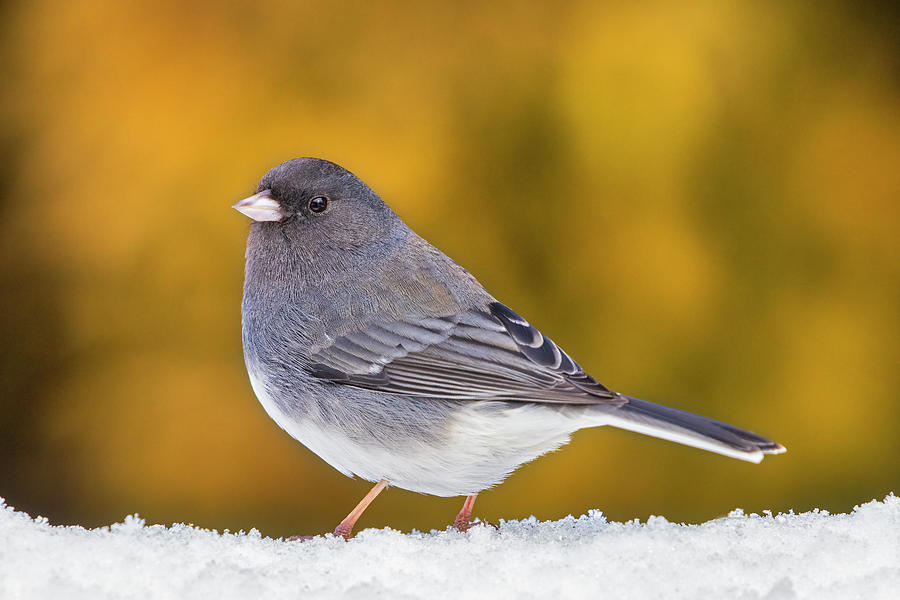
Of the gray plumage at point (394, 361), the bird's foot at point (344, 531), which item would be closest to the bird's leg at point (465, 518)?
the gray plumage at point (394, 361)

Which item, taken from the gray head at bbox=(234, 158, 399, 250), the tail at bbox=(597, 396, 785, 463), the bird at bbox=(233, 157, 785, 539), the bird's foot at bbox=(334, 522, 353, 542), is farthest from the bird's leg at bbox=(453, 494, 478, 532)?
the gray head at bbox=(234, 158, 399, 250)

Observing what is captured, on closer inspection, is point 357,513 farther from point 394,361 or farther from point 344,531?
point 394,361

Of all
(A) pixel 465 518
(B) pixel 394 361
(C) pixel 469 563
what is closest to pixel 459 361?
(B) pixel 394 361

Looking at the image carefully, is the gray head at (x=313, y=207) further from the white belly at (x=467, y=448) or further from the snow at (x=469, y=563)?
the snow at (x=469, y=563)

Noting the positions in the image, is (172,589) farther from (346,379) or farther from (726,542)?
(726,542)

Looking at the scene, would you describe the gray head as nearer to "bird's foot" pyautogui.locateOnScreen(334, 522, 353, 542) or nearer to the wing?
the wing

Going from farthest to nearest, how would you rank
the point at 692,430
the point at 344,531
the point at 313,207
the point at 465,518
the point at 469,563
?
the point at 313,207, the point at 465,518, the point at 344,531, the point at 692,430, the point at 469,563

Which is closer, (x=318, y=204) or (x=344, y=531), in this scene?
(x=344, y=531)
